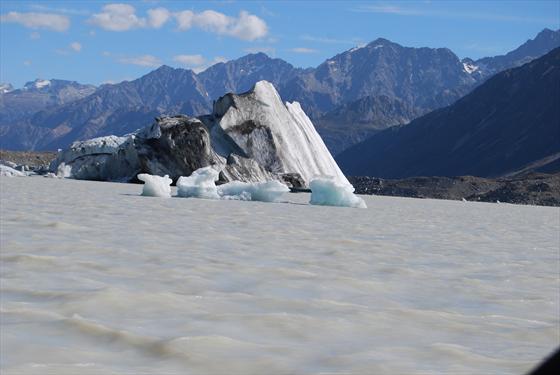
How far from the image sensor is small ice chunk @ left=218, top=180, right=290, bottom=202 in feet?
73.7

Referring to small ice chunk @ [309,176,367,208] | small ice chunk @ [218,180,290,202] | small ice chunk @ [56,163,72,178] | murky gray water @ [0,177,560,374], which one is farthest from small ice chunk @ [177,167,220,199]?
small ice chunk @ [56,163,72,178]

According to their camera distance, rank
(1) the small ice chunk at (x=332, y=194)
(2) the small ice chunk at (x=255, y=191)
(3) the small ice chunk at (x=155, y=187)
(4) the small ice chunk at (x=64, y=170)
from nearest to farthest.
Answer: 1. (3) the small ice chunk at (x=155, y=187)
2. (1) the small ice chunk at (x=332, y=194)
3. (2) the small ice chunk at (x=255, y=191)
4. (4) the small ice chunk at (x=64, y=170)

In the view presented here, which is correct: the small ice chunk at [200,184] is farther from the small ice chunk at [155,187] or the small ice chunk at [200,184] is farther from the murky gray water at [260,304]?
the murky gray water at [260,304]

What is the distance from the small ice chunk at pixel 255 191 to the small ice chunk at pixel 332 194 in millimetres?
856

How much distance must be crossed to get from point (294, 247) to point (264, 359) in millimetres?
5774

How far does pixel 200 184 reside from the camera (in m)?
22.9

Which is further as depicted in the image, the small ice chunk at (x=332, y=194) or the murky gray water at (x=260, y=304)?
the small ice chunk at (x=332, y=194)

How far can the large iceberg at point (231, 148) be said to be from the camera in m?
34.3

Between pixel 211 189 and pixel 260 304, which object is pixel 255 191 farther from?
pixel 260 304

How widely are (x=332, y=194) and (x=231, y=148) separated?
14.5 meters

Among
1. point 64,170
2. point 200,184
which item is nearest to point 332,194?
point 200,184

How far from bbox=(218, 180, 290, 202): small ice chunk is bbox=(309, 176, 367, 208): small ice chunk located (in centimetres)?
86

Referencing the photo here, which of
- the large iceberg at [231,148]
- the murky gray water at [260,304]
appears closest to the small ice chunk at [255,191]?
the large iceberg at [231,148]

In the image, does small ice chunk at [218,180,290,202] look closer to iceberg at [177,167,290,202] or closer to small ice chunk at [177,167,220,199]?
iceberg at [177,167,290,202]
